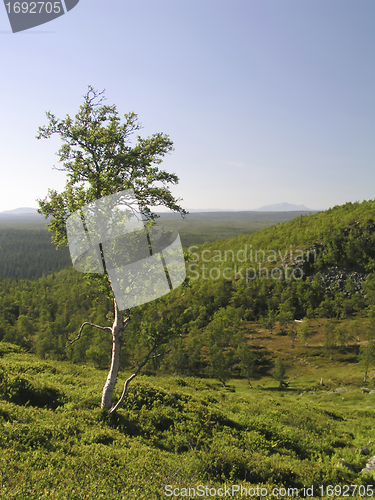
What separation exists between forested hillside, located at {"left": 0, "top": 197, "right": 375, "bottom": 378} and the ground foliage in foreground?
67631mm

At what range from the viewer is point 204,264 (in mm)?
190375

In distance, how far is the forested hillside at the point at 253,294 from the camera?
314 ft

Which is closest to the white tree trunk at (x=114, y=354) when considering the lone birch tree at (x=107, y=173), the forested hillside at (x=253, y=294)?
the lone birch tree at (x=107, y=173)

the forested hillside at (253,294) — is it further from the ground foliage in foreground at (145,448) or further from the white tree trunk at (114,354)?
the white tree trunk at (114,354)

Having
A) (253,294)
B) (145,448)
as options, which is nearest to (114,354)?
(145,448)

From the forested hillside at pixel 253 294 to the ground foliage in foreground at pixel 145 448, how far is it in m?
67.6

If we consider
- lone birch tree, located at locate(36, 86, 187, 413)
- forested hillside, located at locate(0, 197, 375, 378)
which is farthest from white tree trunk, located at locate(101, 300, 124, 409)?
forested hillside, located at locate(0, 197, 375, 378)

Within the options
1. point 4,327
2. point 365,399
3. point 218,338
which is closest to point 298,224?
point 218,338

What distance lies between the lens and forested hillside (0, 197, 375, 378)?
95.7m

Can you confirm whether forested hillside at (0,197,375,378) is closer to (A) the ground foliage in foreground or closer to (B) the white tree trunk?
(A) the ground foliage in foreground

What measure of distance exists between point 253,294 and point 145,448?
13794 centimetres

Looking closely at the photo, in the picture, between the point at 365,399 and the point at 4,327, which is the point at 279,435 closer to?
the point at 365,399

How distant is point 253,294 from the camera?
14175 centimetres

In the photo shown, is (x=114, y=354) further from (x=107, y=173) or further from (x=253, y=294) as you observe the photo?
(x=253, y=294)
